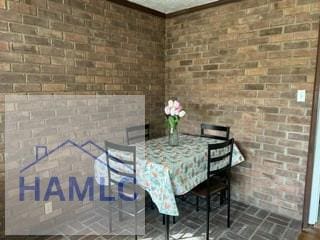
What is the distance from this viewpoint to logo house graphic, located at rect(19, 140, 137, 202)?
2277mm

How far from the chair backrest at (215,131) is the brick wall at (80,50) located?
0.80 m

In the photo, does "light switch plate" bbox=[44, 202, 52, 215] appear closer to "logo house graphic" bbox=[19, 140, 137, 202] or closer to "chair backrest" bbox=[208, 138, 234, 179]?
"logo house graphic" bbox=[19, 140, 137, 202]

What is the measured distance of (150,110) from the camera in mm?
3498

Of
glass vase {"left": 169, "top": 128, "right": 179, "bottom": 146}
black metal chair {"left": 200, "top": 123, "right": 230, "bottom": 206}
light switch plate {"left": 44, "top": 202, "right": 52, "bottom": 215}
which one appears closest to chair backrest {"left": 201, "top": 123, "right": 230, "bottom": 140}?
black metal chair {"left": 200, "top": 123, "right": 230, "bottom": 206}

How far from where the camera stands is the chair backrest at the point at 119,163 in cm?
208

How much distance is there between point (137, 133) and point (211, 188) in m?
1.29

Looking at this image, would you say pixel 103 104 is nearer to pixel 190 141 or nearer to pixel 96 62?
pixel 96 62

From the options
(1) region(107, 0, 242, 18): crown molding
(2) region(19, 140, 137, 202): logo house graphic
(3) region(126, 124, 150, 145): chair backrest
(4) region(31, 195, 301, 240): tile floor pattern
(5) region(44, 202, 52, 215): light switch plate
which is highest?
(1) region(107, 0, 242, 18): crown molding

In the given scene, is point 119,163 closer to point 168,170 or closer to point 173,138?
point 168,170

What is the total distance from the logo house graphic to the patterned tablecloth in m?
0.12

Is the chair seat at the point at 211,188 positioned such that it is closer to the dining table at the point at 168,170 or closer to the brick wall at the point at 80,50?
the dining table at the point at 168,170

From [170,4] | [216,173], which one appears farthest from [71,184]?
[170,4]

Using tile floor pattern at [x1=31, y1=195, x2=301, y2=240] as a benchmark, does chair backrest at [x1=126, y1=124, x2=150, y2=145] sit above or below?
above

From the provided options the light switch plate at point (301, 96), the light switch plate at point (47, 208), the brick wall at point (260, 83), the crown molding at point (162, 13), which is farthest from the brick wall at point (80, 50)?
the light switch plate at point (301, 96)
